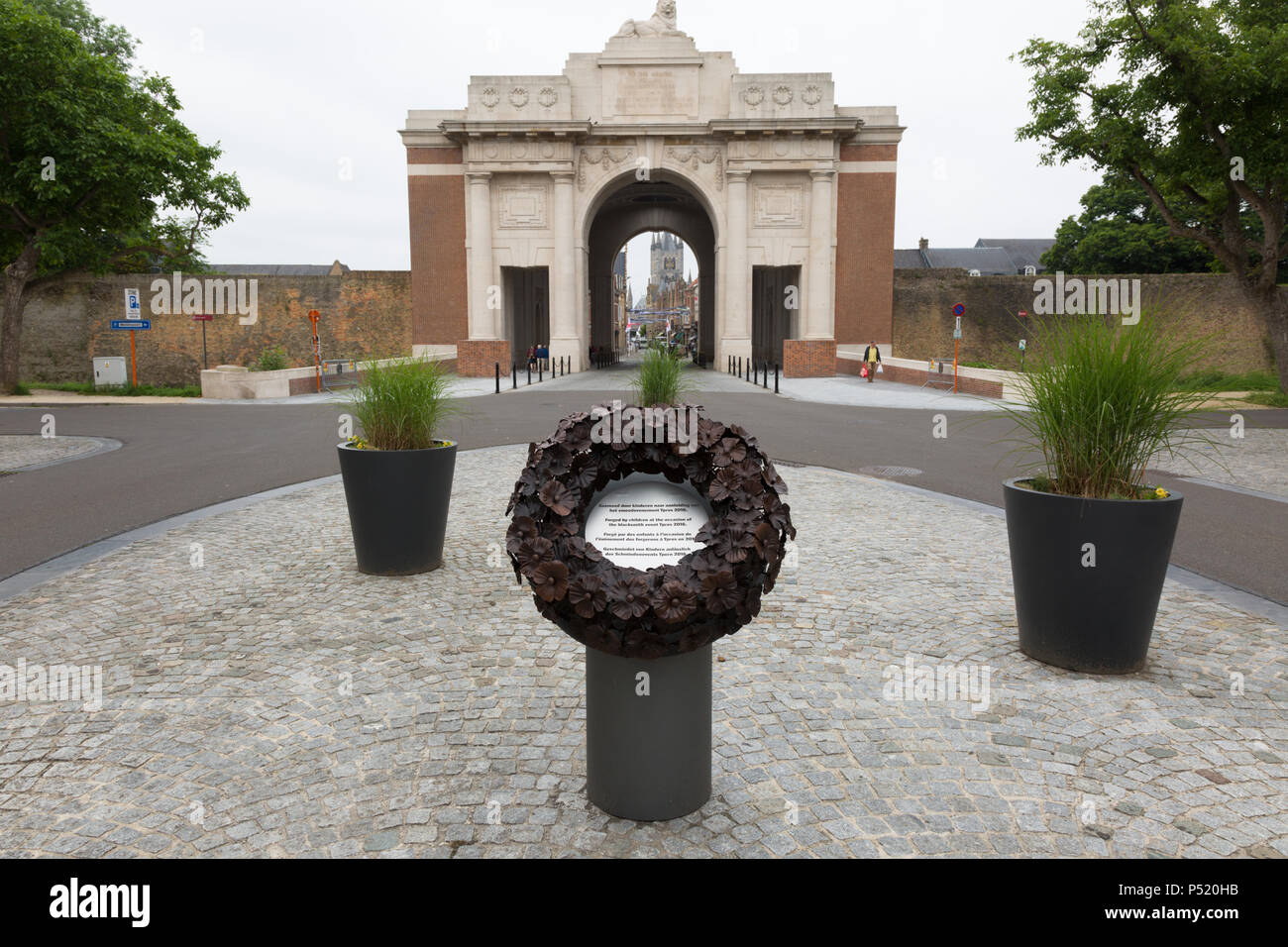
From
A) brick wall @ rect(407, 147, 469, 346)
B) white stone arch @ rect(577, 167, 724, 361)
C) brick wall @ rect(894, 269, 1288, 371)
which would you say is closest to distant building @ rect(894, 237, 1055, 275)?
white stone arch @ rect(577, 167, 724, 361)

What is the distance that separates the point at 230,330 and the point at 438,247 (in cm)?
941

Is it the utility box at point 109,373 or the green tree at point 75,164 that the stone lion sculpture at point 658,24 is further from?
the utility box at point 109,373

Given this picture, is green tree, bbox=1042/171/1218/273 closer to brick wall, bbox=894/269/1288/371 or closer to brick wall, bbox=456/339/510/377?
brick wall, bbox=894/269/1288/371

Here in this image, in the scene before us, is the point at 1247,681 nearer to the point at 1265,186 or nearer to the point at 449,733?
the point at 449,733

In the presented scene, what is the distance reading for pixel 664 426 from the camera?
9.04ft

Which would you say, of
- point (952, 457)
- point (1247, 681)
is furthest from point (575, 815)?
point (952, 457)

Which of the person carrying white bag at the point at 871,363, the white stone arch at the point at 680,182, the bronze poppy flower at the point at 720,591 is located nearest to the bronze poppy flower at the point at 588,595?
the bronze poppy flower at the point at 720,591

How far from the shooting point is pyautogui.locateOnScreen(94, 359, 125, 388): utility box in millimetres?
25984

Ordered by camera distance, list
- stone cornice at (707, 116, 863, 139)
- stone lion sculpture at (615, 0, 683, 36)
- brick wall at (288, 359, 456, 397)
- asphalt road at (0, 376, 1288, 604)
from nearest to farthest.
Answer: asphalt road at (0, 376, 1288, 604) → brick wall at (288, 359, 456, 397) → stone cornice at (707, 116, 863, 139) → stone lion sculpture at (615, 0, 683, 36)

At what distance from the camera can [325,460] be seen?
11.3m

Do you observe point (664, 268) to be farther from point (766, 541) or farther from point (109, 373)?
point (766, 541)

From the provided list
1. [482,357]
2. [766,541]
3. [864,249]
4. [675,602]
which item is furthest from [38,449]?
[864,249]

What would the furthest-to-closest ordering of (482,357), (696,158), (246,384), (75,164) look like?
1. (696,158)
2. (482,357)
3. (246,384)
4. (75,164)

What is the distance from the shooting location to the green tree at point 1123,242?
45844mm
